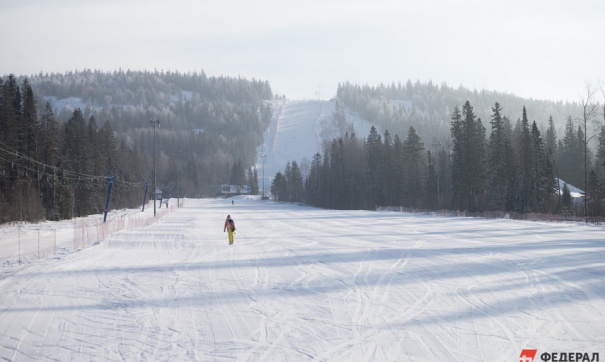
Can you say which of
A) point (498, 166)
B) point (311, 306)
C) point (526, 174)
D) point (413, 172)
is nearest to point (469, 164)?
point (498, 166)

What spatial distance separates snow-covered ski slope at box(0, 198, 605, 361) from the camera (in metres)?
7.74

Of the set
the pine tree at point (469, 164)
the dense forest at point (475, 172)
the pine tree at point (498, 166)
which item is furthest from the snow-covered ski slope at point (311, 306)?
the pine tree at point (469, 164)

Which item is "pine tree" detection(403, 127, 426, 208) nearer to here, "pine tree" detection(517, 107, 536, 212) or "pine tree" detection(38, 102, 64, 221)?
"pine tree" detection(517, 107, 536, 212)

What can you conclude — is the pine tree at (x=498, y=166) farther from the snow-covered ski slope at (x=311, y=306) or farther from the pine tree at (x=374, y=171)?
the snow-covered ski slope at (x=311, y=306)

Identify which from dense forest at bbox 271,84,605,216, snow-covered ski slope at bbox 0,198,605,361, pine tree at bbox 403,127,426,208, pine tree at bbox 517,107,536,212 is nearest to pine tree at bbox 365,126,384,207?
dense forest at bbox 271,84,605,216

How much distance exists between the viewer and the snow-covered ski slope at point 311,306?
7742mm

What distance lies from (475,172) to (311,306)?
61.3m

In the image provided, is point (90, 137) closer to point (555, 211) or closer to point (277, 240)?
point (277, 240)

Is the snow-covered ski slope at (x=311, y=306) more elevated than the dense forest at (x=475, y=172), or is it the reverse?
the dense forest at (x=475, y=172)

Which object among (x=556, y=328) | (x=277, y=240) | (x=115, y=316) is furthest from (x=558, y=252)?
(x=115, y=316)

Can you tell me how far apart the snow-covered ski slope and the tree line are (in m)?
38.0

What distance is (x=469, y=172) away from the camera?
2630 inches

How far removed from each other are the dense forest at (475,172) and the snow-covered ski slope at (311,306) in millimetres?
29485

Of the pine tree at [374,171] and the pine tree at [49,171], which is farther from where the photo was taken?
the pine tree at [374,171]
